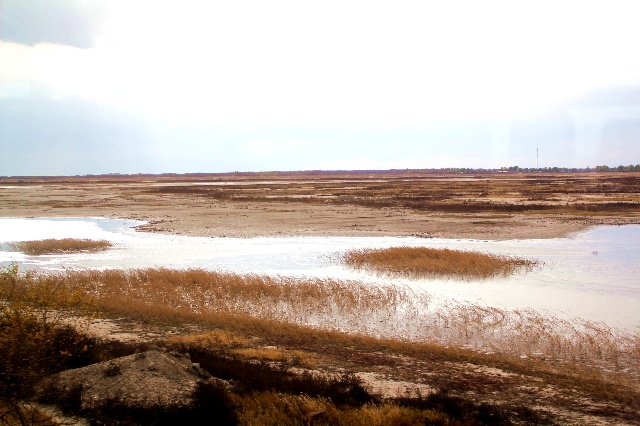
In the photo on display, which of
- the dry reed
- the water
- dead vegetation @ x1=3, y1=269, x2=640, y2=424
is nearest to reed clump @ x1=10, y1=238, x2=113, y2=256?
the water

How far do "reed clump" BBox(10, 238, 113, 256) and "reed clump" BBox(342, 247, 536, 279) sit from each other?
1368 cm

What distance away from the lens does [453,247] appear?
30.0 metres

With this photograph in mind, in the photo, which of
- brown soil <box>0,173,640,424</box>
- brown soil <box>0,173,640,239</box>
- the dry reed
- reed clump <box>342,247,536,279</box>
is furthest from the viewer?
brown soil <box>0,173,640,239</box>

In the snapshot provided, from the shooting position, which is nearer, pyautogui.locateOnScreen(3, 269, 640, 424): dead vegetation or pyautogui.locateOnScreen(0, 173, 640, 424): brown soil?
pyautogui.locateOnScreen(3, 269, 640, 424): dead vegetation

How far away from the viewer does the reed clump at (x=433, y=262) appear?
75.9ft

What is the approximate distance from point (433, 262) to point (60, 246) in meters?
19.8

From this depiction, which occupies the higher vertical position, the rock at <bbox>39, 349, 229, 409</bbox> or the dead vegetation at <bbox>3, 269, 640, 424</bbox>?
the rock at <bbox>39, 349, 229, 409</bbox>

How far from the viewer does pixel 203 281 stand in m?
20.3

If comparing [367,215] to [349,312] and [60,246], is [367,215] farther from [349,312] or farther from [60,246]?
[349,312]

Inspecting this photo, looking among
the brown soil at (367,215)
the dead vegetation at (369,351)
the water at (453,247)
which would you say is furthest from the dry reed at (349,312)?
the brown soil at (367,215)

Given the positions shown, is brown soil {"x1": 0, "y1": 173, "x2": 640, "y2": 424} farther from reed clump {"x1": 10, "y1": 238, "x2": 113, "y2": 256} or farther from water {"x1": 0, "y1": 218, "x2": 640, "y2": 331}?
reed clump {"x1": 10, "y1": 238, "x2": 113, "y2": 256}

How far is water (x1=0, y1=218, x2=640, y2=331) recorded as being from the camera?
18094 millimetres

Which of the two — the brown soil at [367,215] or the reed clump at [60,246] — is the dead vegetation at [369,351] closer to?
the reed clump at [60,246]

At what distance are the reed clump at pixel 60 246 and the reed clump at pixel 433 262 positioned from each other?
1368cm
